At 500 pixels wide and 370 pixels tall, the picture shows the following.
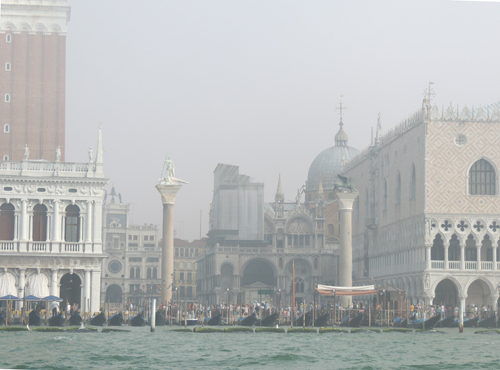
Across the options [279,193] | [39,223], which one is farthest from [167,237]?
[279,193]

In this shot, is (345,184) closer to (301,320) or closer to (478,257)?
(478,257)

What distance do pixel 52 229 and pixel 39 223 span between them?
2.57 ft

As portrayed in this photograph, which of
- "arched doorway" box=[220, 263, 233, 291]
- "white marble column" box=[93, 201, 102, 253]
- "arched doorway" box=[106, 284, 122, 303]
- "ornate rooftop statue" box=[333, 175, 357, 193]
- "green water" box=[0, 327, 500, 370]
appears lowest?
"green water" box=[0, 327, 500, 370]

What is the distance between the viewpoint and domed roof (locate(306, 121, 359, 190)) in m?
88.2

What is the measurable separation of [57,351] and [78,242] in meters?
18.1

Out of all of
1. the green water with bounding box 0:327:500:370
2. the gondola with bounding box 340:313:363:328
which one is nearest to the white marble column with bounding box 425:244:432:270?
the gondola with bounding box 340:313:363:328

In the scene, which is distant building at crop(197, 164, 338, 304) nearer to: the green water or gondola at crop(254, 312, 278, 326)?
gondola at crop(254, 312, 278, 326)

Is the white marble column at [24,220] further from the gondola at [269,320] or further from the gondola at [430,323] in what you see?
the gondola at [430,323]

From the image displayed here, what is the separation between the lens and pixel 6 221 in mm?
48781

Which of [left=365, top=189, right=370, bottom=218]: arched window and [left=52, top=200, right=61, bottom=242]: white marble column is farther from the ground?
[left=365, top=189, right=370, bottom=218]: arched window

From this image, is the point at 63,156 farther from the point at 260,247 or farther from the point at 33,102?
the point at 260,247

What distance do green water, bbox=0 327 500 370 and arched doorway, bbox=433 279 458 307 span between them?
1399cm

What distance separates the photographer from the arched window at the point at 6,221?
48566 mm

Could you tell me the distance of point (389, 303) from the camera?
4834 cm
